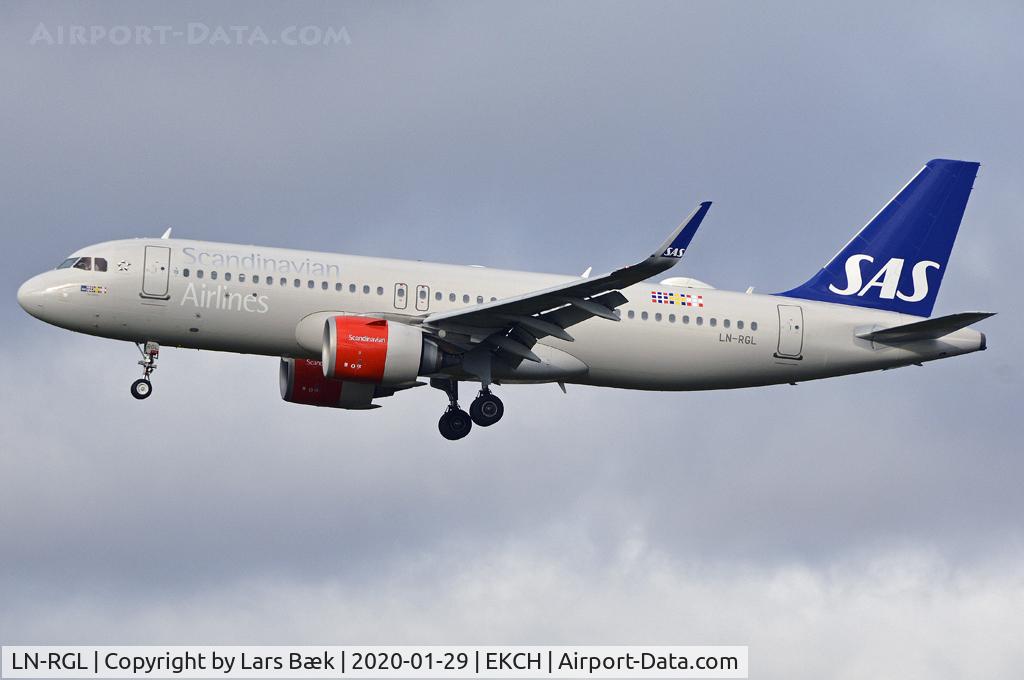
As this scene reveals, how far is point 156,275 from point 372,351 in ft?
20.5

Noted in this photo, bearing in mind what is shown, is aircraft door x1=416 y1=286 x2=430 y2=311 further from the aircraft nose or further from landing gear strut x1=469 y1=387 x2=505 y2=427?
the aircraft nose

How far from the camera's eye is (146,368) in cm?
4819

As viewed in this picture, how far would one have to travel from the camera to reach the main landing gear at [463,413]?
164 ft

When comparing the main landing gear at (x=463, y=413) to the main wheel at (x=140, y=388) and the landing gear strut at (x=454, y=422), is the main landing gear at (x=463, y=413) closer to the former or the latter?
A: the landing gear strut at (x=454, y=422)

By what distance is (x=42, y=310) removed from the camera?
47.8 m

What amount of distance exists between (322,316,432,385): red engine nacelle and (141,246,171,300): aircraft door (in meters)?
4.45

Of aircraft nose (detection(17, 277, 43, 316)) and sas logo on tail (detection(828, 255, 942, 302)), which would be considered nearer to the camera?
aircraft nose (detection(17, 277, 43, 316))

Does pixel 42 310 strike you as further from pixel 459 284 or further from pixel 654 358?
pixel 654 358

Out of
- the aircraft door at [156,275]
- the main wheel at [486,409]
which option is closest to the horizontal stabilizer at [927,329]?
the main wheel at [486,409]

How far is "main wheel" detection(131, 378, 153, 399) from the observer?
48031mm

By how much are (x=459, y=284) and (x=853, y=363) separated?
11.9 m

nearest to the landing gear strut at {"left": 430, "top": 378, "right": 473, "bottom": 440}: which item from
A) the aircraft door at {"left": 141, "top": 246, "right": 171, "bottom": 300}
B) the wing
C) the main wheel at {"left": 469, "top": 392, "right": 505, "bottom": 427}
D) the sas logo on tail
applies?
the main wheel at {"left": 469, "top": 392, "right": 505, "bottom": 427}

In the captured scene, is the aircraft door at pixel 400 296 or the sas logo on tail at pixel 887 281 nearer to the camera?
the aircraft door at pixel 400 296

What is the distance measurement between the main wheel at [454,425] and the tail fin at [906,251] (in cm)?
1076
